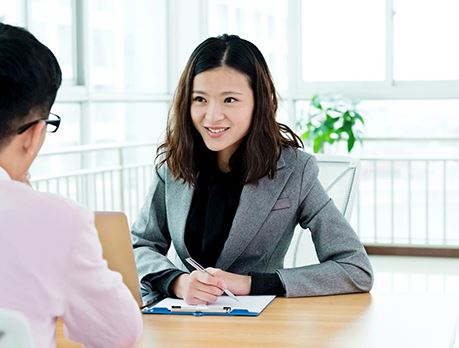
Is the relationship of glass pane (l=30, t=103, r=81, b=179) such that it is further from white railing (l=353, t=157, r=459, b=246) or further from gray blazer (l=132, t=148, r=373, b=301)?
gray blazer (l=132, t=148, r=373, b=301)

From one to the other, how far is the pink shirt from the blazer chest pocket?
→ 1.02 m

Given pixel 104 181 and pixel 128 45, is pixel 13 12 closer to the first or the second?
pixel 104 181

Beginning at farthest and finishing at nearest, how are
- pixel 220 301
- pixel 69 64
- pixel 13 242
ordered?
pixel 69 64 < pixel 220 301 < pixel 13 242

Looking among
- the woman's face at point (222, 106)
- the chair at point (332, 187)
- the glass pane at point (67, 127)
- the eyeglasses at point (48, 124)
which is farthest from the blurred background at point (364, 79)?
the eyeglasses at point (48, 124)

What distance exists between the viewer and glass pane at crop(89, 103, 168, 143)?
16.3 feet

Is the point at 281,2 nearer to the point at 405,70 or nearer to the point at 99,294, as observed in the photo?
the point at 405,70

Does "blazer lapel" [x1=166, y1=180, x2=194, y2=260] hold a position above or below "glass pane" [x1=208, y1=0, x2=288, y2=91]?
below

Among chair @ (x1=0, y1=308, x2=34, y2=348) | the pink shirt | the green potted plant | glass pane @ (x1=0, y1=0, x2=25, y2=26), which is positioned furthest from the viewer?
the green potted plant

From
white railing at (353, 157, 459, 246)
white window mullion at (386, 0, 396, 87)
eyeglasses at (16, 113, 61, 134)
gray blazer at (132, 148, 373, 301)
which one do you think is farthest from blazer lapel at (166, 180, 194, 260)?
white window mullion at (386, 0, 396, 87)

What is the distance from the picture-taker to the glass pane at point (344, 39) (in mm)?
5910

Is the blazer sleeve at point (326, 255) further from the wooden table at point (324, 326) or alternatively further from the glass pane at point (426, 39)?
the glass pane at point (426, 39)

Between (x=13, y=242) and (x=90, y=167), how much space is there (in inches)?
147

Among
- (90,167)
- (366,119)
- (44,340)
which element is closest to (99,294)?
(44,340)

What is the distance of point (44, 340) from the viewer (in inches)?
43.6
